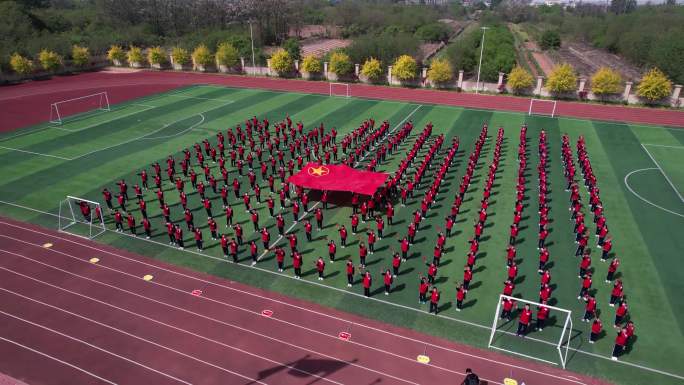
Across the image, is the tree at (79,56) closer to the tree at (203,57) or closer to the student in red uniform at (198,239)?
the tree at (203,57)

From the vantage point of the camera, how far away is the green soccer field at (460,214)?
14172 millimetres

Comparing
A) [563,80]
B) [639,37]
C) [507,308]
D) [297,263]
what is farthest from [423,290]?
[639,37]

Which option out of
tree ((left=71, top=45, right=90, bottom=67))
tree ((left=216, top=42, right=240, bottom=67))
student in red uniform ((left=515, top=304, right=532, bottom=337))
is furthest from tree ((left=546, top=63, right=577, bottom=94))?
tree ((left=71, top=45, right=90, bottom=67))

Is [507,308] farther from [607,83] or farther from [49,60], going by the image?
[49,60]

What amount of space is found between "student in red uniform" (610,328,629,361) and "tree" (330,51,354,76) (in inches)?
1689

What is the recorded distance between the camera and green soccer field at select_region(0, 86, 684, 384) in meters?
14.2

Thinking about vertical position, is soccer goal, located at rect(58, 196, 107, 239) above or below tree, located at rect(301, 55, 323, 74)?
below

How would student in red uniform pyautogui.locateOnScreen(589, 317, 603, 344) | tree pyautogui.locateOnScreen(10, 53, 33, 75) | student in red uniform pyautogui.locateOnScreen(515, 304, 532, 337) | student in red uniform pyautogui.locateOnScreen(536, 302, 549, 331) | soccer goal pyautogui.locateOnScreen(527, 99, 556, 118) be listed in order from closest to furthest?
student in red uniform pyautogui.locateOnScreen(589, 317, 603, 344)
student in red uniform pyautogui.locateOnScreen(515, 304, 532, 337)
student in red uniform pyautogui.locateOnScreen(536, 302, 549, 331)
soccer goal pyautogui.locateOnScreen(527, 99, 556, 118)
tree pyautogui.locateOnScreen(10, 53, 33, 75)

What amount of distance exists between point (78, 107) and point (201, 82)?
48.3 ft

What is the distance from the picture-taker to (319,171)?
21688 millimetres

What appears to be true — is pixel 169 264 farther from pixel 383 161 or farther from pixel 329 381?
pixel 383 161

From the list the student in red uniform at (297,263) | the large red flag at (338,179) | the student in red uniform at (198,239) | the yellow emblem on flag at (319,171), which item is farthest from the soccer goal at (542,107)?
the student in red uniform at (198,239)

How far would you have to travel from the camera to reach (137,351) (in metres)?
13.2

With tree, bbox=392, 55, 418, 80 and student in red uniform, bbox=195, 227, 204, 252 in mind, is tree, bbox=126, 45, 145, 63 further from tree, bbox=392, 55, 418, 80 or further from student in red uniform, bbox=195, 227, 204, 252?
student in red uniform, bbox=195, 227, 204, 252
